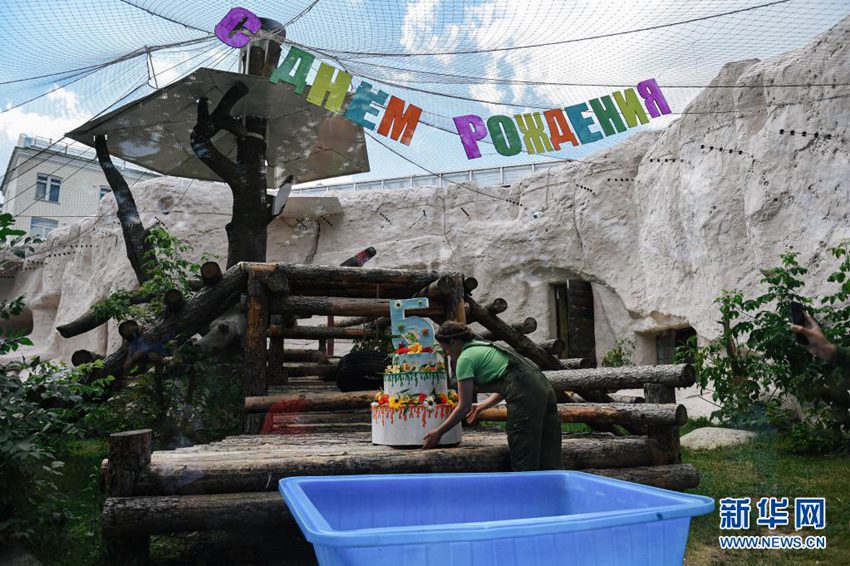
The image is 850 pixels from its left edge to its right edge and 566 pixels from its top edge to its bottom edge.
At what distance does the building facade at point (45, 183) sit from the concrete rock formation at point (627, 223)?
761mm

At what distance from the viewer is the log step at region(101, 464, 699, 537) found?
10.7ft

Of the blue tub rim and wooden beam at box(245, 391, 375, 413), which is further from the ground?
the blue tub rim

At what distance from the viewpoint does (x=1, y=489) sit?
349 centimetres

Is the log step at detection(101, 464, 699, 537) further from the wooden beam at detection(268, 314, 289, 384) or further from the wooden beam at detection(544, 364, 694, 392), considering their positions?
the wooden beam at detection(268, 314, 289, 384)

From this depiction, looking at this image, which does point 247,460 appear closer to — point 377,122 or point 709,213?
point 377,122

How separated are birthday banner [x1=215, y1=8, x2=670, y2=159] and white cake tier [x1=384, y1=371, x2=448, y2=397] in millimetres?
2351

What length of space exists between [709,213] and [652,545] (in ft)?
30.6

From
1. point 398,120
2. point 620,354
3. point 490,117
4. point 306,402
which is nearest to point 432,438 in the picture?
point 306,402

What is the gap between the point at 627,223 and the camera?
12.6m

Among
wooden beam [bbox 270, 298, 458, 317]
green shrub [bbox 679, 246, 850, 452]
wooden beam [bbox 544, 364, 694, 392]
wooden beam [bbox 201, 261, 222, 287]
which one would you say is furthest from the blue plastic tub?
green shrub [bbox 679, 246, 850, 452]

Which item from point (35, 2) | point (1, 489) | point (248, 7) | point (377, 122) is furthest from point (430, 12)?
point (1, 489)

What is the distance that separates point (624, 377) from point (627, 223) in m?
7.95

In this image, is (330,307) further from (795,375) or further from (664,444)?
(795,375)

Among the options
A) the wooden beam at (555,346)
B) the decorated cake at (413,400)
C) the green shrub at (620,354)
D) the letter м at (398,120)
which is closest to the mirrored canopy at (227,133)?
the letter м at (398,120)
